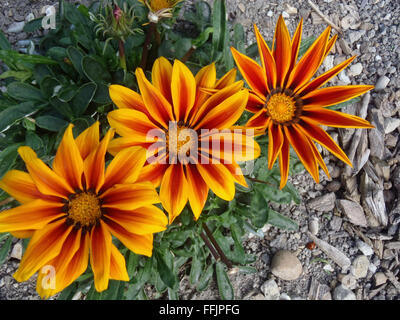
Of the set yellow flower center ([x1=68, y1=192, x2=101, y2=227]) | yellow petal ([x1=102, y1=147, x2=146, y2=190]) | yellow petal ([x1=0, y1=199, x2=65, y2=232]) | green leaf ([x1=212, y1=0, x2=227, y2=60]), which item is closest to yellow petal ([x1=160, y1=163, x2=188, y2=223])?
yellow petal ([x1=102, y1=147, x2=146, y2=190])

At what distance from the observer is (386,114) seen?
2205 millimetres

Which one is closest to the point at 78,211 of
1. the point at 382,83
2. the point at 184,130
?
the point at 184,130

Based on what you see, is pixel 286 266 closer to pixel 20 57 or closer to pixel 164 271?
pixel 164 271

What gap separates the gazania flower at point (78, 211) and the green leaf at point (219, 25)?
787 mm

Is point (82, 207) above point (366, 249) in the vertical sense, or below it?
below

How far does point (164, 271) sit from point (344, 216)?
3.36ft

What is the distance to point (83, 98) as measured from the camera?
1.61 m

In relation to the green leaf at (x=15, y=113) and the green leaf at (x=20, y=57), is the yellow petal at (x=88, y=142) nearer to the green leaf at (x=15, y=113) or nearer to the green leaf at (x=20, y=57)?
the green leaf at (x=15, y=113)

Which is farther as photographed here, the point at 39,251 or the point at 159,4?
the point at 159,4

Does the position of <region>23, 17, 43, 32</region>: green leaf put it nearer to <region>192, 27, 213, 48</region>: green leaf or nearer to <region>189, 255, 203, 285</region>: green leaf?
<region>192, 27, 213, 48</region>: green leaf

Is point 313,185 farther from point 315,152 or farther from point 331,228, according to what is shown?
point 315,152

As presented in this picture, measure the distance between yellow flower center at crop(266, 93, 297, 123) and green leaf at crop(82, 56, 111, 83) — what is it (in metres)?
Result: 0.67

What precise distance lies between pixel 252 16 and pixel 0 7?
1321 mm
